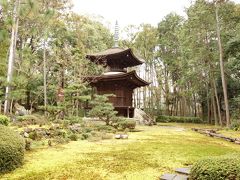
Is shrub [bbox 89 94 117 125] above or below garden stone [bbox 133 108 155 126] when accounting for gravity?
above

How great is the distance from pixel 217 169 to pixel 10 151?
12.5 ft

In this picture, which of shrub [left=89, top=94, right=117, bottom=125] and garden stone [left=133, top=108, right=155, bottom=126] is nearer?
shrub [left=89, top=94, right=117, bottom=125]

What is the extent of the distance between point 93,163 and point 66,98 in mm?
10355

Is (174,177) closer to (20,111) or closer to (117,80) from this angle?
(117,80)

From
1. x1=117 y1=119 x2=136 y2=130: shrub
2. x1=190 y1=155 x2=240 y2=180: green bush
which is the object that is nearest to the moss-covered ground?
x1=190 y1=155 x2=240 y2=180: green bush

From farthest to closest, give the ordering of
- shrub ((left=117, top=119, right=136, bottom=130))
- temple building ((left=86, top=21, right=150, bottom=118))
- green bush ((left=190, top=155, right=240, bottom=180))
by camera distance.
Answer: temple building ((left=86, top=21, right=150, bottom=118)), shrub ((left=117, top=119, right=136, bottom=130)), green bush ((left=190, top=155, right=240, bottom=180))

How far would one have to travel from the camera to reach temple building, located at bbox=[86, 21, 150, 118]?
2002cm

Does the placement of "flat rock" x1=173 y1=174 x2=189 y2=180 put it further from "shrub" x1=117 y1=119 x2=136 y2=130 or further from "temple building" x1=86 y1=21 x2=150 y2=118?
"temple building" x1=86 y1=21 x2=150 y2=118

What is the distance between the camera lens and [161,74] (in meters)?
36.7

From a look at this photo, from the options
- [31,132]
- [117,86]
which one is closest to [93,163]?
[31,132]

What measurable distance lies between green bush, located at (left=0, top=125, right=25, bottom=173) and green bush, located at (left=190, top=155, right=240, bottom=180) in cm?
344

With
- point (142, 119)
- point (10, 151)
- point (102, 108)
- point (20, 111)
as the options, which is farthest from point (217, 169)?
point (20, 111)

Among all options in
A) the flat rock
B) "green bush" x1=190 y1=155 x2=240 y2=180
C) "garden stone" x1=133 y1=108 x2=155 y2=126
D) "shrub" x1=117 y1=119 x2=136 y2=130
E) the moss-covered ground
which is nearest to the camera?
"green bush" x1=190 y1=155 x2=240 y2=180

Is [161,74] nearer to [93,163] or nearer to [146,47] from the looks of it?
[146,47]
